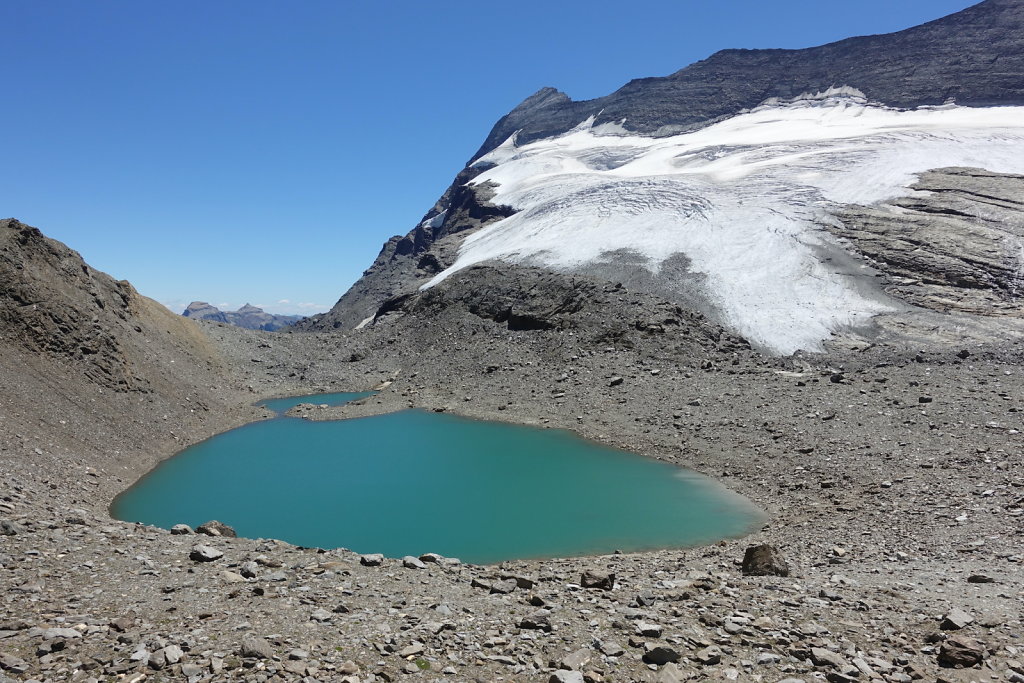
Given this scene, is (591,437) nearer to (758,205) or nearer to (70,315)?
(70,315)

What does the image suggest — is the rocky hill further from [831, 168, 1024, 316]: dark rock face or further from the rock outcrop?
the rock outcrop

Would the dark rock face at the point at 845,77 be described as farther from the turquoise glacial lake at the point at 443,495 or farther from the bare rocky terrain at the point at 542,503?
the turquoise glacial lake at the point at 443,495

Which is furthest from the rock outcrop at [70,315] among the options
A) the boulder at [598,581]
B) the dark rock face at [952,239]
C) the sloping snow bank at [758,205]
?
the dark rock face at [952,239]

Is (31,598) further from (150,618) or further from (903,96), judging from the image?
(903,96)

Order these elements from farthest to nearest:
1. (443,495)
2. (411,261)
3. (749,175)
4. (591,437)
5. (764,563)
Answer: (411,261)
(749,175)
(591,437)
(443,495)
(764,563)

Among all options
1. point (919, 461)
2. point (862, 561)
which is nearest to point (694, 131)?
point (919, 461)

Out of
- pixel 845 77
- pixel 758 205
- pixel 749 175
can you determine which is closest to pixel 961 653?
pixel 758 205

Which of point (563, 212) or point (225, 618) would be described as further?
point (563, 212)
